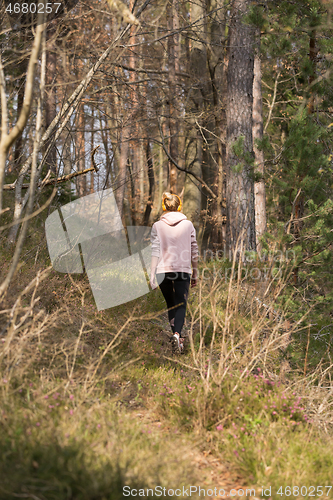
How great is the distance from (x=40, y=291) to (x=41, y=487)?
3457 millimetres

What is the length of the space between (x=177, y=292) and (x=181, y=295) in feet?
0.22

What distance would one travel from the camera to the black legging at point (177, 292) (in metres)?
5.11

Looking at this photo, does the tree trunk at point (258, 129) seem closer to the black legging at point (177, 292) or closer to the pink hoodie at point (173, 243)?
the pink hoodie at point (173, 243)

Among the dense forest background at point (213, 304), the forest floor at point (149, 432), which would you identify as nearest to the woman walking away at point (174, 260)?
the dense forest background at point (213, 304)

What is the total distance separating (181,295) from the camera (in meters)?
5.18

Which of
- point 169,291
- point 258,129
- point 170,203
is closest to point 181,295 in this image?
point 169,291

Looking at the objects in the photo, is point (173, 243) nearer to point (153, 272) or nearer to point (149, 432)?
point (153, 272)

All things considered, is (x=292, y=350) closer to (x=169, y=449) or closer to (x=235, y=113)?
(x=169, y=449)

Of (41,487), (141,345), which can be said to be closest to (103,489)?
(41,487)

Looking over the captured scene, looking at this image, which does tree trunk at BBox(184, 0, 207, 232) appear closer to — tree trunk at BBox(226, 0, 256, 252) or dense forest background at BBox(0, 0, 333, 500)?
dense forest background at BBox(0, 0, 333, 500)

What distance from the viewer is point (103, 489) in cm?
223

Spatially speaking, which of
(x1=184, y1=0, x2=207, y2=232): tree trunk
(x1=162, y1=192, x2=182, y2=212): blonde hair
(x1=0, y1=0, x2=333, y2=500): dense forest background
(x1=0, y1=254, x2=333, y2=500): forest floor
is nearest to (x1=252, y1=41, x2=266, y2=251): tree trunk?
(x1=0, y1=0, x2=333, y2=500): dense forest background

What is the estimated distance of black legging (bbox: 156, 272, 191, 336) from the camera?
5109 millimetres

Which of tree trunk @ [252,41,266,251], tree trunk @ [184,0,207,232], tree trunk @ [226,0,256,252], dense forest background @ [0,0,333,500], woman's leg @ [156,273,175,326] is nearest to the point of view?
dense forest background @ [0,0,333,500]
